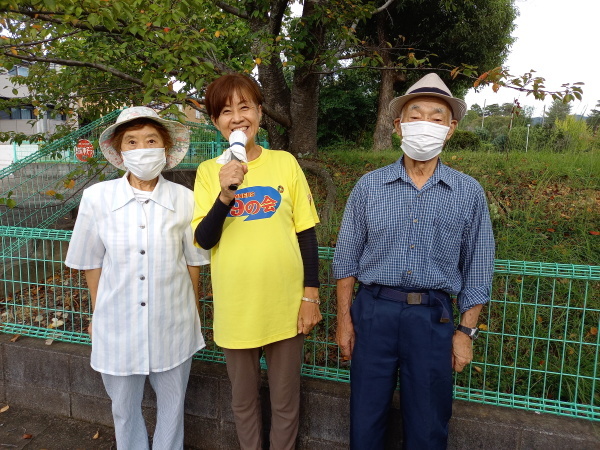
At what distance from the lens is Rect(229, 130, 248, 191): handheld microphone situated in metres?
1.76

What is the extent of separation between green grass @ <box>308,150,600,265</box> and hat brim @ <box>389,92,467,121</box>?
2257 millimetres

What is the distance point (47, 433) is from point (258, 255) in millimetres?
2218

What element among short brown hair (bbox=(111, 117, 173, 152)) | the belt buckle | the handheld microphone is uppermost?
short brown hair (bbox=(111, 117, 173, 152))

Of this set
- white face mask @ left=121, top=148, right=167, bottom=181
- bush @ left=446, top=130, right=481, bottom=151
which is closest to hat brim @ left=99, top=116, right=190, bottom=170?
white face mask @ left=121, top=148, right=167, bottom=181

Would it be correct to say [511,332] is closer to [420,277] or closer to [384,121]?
[420,277]

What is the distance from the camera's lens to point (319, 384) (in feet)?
8.63

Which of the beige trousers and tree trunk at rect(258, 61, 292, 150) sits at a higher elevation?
tree trunk at rect(258, 61, 292, 150)

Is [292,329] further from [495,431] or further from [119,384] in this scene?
[495,431]

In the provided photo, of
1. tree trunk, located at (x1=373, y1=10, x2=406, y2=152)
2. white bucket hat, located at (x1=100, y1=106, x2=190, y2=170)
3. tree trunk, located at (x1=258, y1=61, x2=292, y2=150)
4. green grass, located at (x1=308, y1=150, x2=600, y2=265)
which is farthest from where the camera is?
tree trunk, located at (x1=373, y1=10, x2=406, y2=152)

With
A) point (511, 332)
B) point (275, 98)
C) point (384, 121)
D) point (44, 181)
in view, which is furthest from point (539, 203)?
point (384, 121)

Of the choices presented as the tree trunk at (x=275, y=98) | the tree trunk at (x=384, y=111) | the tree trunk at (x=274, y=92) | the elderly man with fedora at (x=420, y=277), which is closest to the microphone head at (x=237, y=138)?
the elderly man with fedora at (x=420, y=277)

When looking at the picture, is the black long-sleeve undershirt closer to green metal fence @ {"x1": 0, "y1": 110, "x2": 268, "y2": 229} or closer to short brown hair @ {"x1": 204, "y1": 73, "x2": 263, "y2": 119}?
short brown hair @ {"x1": 204, "y1": 73, "x2": 263, "y2": 119}

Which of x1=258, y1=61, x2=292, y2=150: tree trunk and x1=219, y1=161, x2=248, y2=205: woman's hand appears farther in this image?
x1=258, y1=61, x2=292, y2=150: tree trunk

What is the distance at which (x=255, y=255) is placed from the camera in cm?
198
